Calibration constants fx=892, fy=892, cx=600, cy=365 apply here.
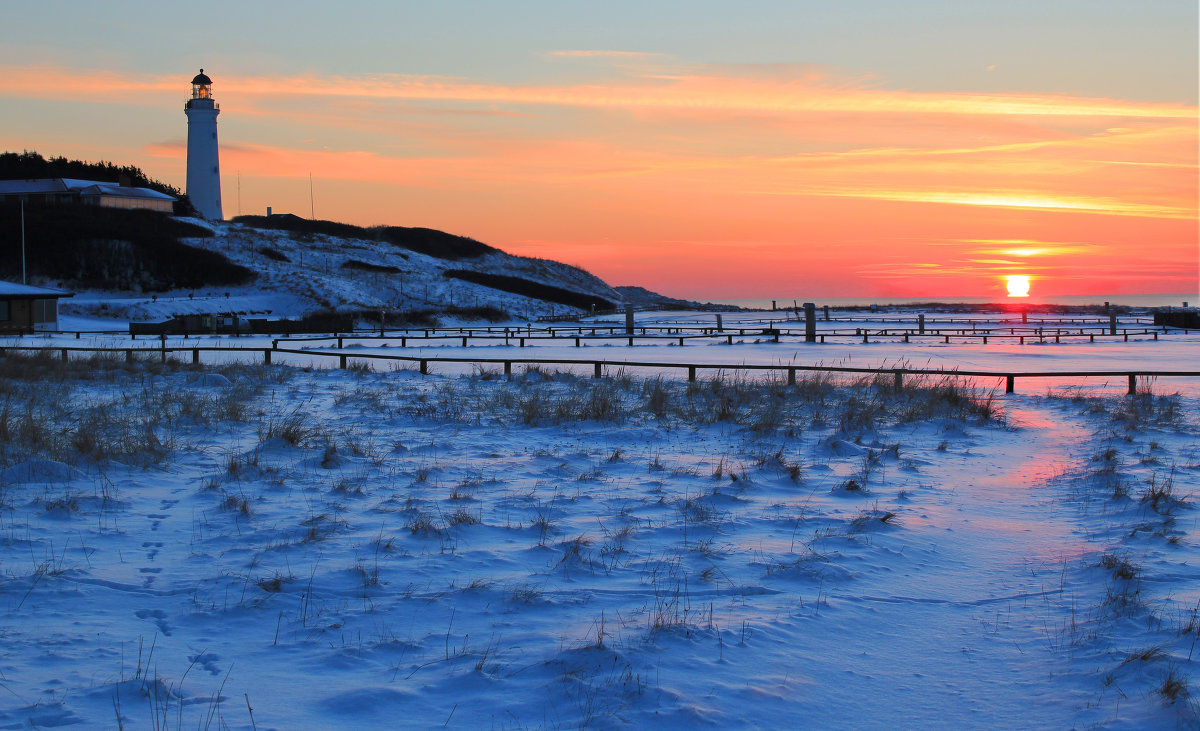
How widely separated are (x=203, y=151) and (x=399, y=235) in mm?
48445

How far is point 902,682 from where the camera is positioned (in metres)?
4.38

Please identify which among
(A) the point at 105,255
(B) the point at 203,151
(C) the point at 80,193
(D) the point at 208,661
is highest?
(B) the point at 203,151

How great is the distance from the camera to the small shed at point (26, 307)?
4444 cm

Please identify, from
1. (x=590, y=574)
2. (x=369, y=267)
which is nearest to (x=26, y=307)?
(x=369, y=267)

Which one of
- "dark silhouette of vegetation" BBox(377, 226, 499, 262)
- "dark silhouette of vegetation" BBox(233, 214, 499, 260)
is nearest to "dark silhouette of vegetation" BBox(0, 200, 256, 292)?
"dark silhouette of vegetation" BBox(233, 214, 499, 260)

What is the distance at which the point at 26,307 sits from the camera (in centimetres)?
4631

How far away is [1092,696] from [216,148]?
95942 mm

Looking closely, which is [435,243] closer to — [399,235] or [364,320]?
[399,235]

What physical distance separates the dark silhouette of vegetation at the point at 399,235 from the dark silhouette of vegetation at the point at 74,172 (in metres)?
18.6

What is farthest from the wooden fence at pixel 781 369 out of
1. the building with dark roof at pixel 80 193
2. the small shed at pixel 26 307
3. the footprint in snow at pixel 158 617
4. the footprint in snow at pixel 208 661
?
the building with dark roof at pixel 80 193

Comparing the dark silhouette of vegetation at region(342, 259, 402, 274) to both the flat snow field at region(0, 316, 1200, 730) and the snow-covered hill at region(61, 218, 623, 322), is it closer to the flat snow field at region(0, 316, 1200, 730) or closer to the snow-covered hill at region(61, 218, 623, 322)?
the snow-covered hill at region(61, 218, 623, 322)

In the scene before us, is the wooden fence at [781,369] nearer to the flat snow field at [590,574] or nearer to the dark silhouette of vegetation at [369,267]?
the flat snow field at [590,574]

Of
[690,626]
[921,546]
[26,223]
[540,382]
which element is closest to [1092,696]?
[690,626]

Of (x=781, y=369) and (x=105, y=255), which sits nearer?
(x=781, y=369)
